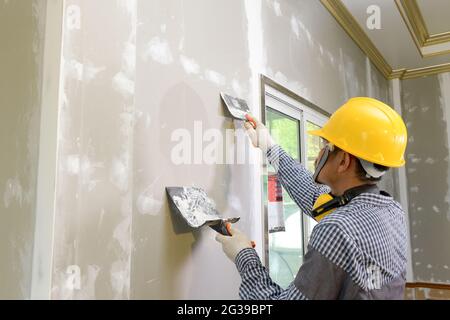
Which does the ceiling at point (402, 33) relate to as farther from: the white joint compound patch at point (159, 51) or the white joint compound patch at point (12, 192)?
the white joint compound patch at point (12, 192)

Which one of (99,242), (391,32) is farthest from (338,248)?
(391,32)

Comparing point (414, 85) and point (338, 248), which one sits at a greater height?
point (414, 85)

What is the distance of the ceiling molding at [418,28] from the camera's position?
127 inches

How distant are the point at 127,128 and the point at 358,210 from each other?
2.37ft

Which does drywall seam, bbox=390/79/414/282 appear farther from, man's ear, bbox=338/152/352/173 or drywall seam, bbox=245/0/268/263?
man's ear, bbox=338/152/352/173

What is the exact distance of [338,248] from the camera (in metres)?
0.98

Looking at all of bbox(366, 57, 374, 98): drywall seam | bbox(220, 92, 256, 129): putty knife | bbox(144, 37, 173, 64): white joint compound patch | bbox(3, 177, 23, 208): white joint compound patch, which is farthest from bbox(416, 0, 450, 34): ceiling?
bbox(3, 177, 23, 208): white joint compound patch

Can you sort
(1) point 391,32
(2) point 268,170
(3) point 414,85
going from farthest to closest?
(3) point 414,85 < (1) point 391,32 < (2) point 268,170

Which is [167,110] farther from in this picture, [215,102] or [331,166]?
[331,166]

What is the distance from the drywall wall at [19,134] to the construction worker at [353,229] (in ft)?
2.07

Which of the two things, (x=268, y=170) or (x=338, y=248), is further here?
(x=268, y=170)

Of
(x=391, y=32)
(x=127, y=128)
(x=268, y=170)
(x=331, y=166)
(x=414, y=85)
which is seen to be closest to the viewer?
(x=127, y=128)

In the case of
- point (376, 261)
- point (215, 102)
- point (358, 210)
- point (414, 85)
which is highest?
point (414, 85)

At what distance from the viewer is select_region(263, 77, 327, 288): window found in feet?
6.79
